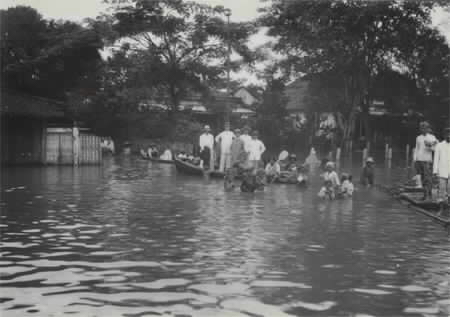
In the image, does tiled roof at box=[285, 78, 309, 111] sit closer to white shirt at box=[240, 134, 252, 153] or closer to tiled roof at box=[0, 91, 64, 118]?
tiled roof at box=[0, 91, 64, 118]

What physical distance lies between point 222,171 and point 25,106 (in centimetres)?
1165

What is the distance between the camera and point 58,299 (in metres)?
6.21

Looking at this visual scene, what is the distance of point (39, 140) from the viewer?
32344 millimetres

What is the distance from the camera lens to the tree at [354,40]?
4056 cm

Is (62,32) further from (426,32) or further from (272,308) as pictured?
(272,308)

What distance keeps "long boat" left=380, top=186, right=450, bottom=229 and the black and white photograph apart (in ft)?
0.20

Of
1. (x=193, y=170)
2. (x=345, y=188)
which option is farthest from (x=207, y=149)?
(x=345, y=188)

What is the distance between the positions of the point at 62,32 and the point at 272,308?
121 feet

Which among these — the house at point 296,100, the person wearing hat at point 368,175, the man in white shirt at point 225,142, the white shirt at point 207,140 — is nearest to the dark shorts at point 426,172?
the person wearing hat at point 368,175

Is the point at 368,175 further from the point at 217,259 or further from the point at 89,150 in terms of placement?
the point at 89,150

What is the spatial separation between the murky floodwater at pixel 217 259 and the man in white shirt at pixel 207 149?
36.6 ft

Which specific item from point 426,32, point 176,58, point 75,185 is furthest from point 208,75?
point 75,185

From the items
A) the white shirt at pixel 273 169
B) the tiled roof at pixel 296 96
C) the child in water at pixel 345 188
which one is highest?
the tiled roof at pixel 296 96

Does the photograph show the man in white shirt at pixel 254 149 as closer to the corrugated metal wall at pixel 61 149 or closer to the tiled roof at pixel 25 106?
the tiled roof at pixel 25 106
